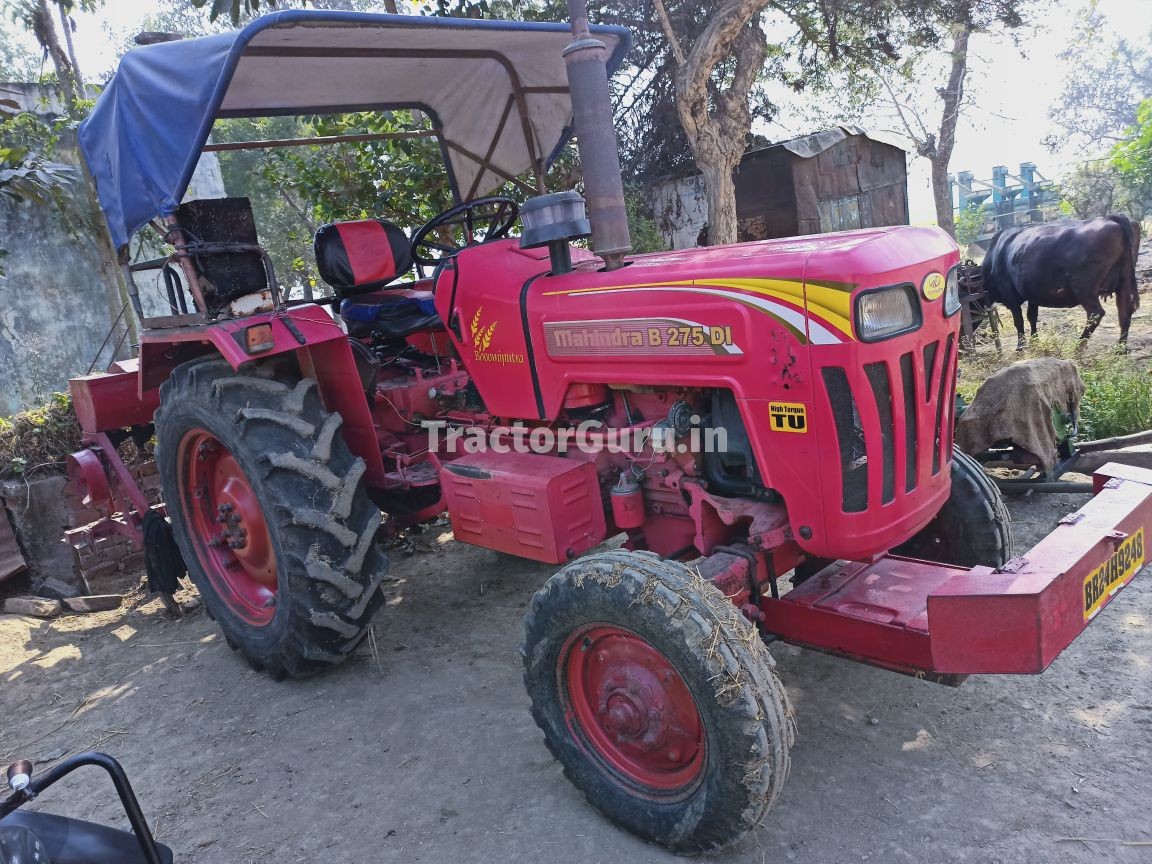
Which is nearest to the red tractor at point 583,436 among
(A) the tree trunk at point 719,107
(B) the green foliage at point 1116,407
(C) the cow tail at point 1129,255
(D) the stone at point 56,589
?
(D) the stone at point 56,589

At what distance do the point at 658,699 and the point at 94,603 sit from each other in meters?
3.96

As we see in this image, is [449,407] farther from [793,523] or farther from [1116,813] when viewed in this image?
[1116,813]

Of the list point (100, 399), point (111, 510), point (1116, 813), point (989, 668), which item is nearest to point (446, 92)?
point (100, 399)

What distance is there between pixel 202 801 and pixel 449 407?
1.89 meters

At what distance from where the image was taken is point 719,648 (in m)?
2.17

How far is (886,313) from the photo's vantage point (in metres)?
2.34

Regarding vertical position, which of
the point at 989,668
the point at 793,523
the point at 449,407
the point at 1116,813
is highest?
the point at 449,407

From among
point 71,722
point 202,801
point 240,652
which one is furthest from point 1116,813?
point 71,722

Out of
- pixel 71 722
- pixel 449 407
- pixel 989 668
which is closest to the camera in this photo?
pixel 989 668

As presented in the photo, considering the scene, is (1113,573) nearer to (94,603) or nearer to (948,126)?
(94,603)

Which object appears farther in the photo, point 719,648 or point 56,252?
point 56,252

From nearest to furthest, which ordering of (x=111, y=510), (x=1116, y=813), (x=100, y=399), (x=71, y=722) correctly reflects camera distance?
(x=1116, y=813) < (x=71, y=722) < (x=100, y=399) < (x=111, y=510)

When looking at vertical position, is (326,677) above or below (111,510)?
below

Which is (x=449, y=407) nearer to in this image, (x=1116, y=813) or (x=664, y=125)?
(x=1116, y=813)
